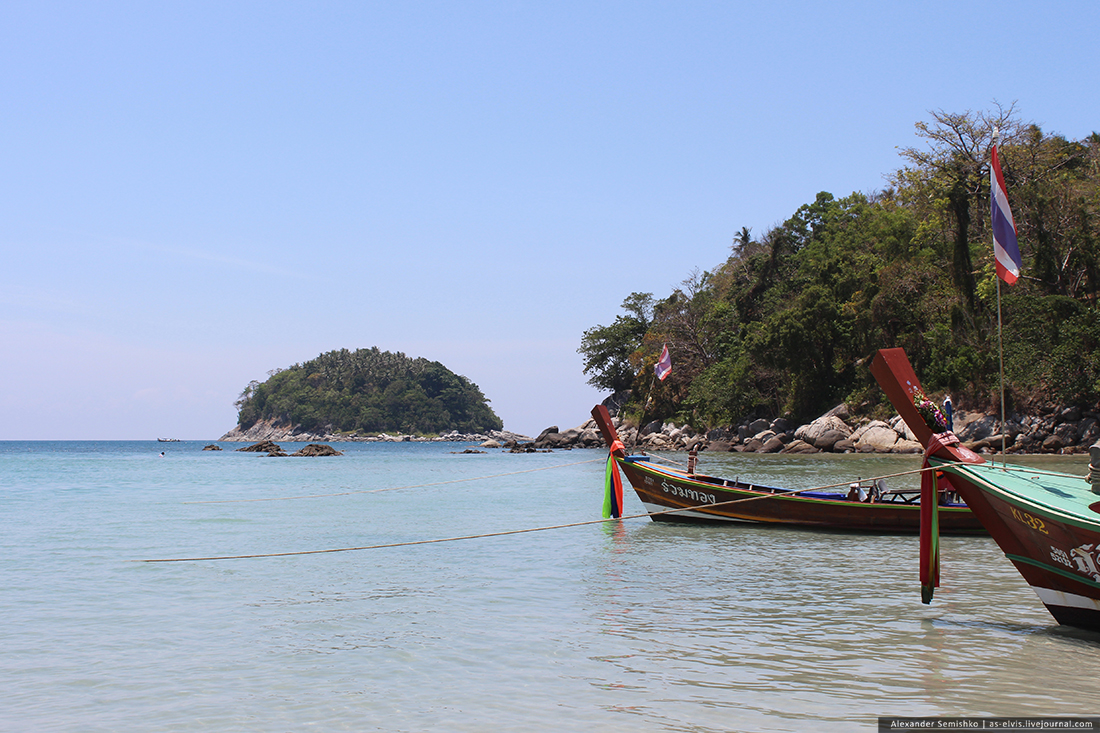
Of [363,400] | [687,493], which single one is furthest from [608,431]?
[363,400]

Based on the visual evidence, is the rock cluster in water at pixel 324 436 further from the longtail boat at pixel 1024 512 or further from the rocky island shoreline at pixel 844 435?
the longtail boat at pixel 1024 512

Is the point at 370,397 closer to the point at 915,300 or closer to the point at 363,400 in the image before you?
the point at 363,400

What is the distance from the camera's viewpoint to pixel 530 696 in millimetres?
6664

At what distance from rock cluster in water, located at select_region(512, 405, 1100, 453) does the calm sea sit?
8707 millimetres

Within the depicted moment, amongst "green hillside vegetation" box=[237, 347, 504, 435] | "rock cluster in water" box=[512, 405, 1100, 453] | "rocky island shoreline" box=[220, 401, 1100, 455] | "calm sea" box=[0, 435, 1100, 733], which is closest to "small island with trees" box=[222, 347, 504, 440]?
"green hillside vegetation" box=[237, 347, 504, 435]

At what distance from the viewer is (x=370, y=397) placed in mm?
161125

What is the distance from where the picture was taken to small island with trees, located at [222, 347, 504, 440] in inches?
6289

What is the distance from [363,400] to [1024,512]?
158 m

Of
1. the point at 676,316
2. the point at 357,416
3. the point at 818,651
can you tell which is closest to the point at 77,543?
the point at 818,651

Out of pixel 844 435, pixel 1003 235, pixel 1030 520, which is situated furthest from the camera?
pixel 844 435

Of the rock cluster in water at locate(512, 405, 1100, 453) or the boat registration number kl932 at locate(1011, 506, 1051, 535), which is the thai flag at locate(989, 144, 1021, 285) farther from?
the rock cluster in water at locate(512, 405, 1100, 453)

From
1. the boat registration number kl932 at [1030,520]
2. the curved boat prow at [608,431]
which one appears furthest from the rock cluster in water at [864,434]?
the boat registration number kl932 at [1030,520]

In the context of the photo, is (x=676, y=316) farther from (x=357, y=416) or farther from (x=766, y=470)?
(x=357, y=416)

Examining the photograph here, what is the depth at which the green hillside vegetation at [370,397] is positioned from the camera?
160m
